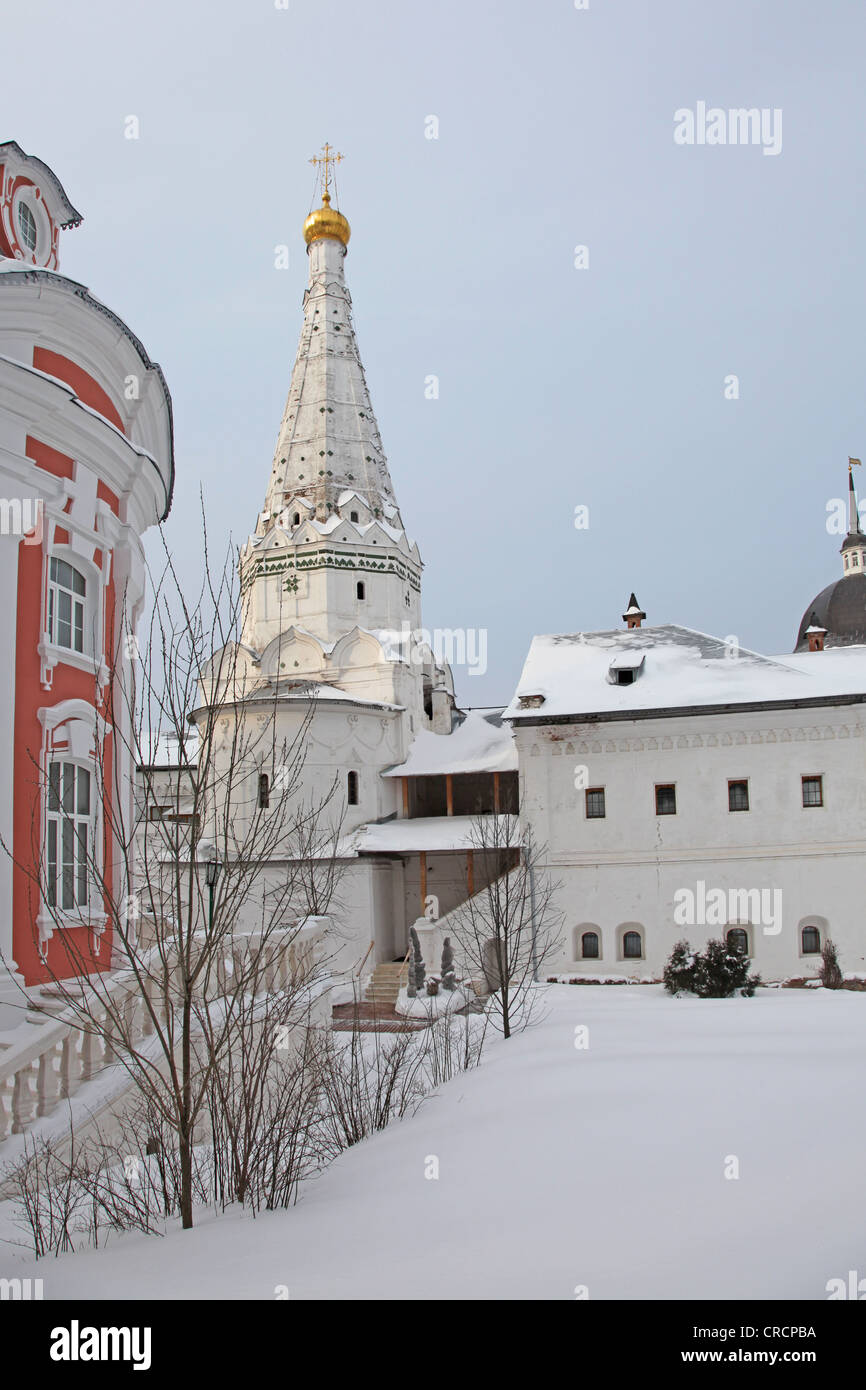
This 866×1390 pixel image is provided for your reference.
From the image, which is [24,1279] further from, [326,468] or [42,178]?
[326,468]

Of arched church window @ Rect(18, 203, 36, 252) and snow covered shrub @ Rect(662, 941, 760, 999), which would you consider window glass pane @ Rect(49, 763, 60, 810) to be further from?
snow covered shrub @ Rect(662, 941, 760, 999)

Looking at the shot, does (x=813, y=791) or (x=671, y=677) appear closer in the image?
(x=813, y=791)

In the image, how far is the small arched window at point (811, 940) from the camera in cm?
2609

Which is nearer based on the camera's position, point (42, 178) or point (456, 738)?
point (42, 178)

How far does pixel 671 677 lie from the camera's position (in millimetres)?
28766

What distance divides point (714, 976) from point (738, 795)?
8272 mm

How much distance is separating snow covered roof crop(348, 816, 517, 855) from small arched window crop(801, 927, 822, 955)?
300 inches

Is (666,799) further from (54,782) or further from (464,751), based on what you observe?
(54,782)

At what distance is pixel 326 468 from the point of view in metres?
36.1

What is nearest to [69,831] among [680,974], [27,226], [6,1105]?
[6,1105]

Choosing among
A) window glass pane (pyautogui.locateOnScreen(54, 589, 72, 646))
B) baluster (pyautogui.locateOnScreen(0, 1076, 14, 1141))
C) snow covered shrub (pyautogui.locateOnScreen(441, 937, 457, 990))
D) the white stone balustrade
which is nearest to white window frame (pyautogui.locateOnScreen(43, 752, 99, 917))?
window glass pane (pyautogui.locateOnScreen(54, 589, 72, 646))

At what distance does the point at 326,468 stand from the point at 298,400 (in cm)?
322

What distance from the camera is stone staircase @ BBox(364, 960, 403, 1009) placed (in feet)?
81.3
